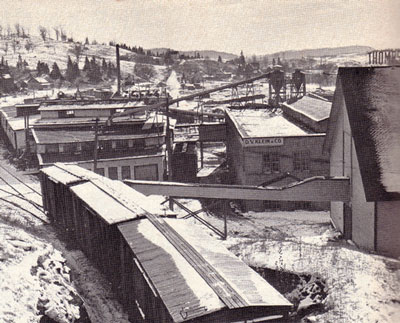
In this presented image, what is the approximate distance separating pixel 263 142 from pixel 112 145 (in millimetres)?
16364

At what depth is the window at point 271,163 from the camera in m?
30.8

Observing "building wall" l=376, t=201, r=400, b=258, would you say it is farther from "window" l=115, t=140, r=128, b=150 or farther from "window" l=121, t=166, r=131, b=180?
"window" l=115, t=140, r=128, b=150

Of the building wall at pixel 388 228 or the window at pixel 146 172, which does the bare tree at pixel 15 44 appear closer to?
the window at pixel 146 172

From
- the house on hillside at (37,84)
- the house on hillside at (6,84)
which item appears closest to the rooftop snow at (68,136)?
the house on hillside at (6,84)

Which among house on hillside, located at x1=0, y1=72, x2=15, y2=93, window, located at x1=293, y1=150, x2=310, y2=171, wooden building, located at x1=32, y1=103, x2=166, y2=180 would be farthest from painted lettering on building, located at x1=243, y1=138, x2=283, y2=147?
house on hillside, located at x1=0, y1=72, x2=15, y2=93

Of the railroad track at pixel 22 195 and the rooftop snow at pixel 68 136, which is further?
the rooftop snow at pixel 68 136

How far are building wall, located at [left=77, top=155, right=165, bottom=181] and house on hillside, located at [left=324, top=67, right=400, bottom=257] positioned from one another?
20250 millimetres

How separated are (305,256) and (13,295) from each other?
358 inches

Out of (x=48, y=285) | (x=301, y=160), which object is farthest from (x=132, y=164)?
(x=48, y=285)

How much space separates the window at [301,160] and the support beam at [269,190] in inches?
396

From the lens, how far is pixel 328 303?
12523 millimetres

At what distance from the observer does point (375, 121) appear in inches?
742

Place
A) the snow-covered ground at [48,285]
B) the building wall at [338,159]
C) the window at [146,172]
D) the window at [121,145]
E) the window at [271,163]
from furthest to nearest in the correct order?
the window at [121,145]
the window at [146,172]
the window at [271,163]
the building wall at [338,159]
the snow-covered ground at [48,285]

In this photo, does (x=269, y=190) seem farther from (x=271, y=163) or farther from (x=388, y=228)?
(x=271, y=163)
